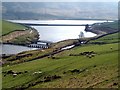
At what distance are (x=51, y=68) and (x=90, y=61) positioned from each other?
10.1 metres

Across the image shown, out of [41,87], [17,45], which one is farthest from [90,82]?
[17,45]

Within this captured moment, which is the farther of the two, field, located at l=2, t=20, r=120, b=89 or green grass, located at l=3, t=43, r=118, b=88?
green grass, located at l=3, t=43, r=118, b=88

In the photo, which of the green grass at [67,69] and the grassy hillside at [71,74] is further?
the green grass at [67,69]

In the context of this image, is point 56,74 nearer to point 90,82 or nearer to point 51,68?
point 51,68

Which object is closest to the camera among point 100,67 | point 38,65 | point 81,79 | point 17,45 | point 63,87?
point 63,87

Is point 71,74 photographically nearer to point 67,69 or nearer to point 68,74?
point 68,74

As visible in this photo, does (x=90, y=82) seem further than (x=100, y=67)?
No

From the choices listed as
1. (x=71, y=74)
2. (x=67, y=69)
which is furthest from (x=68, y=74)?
(x=67, y=69)

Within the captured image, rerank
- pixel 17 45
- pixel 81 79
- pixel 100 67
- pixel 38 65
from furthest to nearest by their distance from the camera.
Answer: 1. pixel 17 45
2. pixel 38 65
3. pixel 100 67
4. pixel 81 79

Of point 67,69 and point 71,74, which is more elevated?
point 67,69

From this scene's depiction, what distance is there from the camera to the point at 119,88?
48.1 metres

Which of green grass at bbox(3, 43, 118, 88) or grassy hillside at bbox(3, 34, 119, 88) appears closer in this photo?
grassy hillside at bbox(3, 34, 119, 88)

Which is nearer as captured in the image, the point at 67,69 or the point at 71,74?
the point at 71,74

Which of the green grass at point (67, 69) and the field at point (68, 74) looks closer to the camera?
the field at point (68, 74)
